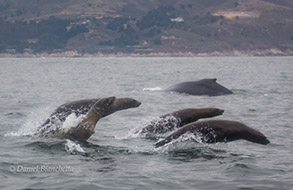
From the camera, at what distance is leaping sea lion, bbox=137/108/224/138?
1498 cm

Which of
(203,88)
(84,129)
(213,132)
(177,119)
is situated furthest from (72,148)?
(203,88)

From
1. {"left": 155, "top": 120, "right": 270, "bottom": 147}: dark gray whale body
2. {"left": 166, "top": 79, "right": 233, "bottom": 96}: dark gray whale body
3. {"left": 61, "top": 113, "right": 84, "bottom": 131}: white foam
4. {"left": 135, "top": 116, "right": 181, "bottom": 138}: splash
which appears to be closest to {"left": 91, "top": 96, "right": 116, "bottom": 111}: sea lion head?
{"left": 61, "top": 113, "right": 84, "bottom": 131}: white foam

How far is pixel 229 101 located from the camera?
1010 inches

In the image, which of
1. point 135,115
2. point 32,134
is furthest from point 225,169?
point 135,115

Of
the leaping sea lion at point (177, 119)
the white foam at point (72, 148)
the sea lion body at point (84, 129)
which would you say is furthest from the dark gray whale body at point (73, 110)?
the white foam at point (72, 148)

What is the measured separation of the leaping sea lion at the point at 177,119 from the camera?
15.0 m

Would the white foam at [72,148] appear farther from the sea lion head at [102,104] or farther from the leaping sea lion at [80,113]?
the sea lion head at [102,104]

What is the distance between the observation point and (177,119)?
597 inches

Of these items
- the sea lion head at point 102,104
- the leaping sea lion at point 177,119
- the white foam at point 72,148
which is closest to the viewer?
the white foam at point 72,148

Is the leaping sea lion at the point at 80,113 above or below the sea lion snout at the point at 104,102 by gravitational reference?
below

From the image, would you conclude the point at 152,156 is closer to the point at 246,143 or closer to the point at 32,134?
the point at 246,143

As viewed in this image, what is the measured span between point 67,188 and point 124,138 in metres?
5.31

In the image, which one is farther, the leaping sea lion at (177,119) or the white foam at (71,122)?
the leaping sea lion at (177,119)

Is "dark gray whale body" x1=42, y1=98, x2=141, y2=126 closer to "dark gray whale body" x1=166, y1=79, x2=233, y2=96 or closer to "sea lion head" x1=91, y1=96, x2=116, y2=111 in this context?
"sea lion head" x1=91, y1=96, x2=116, y2=111
